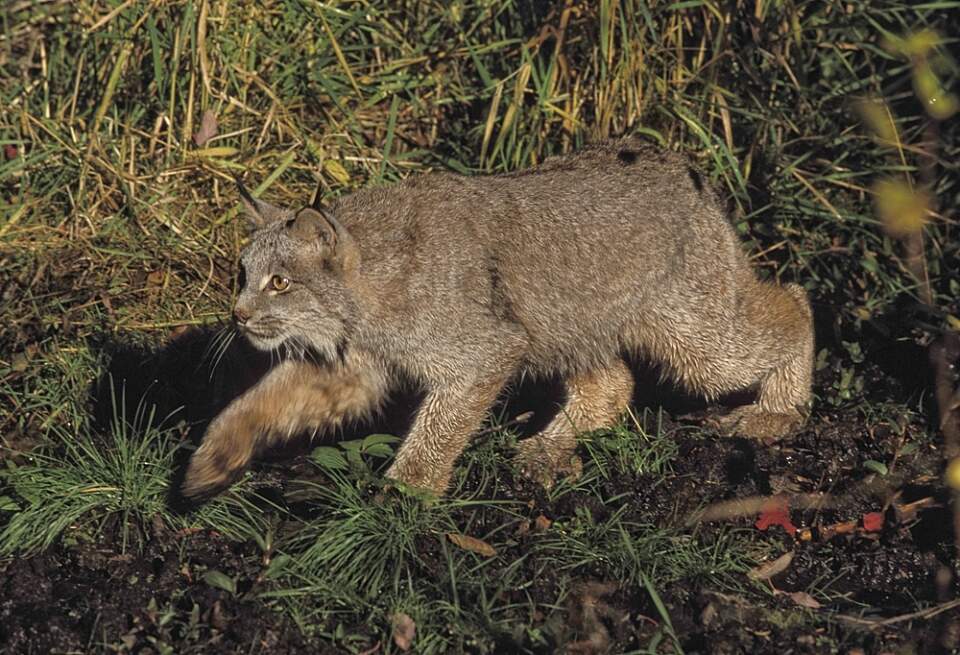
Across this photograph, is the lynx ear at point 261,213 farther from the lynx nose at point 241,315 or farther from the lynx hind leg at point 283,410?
the lynx hind leg at point 283,410

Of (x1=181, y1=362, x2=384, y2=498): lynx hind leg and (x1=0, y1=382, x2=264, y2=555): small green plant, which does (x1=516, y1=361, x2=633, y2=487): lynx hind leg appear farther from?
(x1=0, y1=382, x2=264, y2=555): small green plant

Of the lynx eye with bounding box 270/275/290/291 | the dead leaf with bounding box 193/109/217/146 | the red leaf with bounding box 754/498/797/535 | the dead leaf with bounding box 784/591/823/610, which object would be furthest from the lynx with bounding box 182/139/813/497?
the dead leaf with bounding box 193/109/217/146

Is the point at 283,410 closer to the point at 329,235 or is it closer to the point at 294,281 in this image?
the point at 294,281

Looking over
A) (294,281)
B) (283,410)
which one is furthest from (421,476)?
(294,281)

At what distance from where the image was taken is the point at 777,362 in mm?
6133

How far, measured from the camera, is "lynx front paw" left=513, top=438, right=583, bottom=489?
5328 millimetres

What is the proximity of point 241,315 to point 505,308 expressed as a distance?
1.09 m

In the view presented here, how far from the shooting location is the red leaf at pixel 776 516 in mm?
5145

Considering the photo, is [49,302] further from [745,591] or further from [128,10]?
[745,591]

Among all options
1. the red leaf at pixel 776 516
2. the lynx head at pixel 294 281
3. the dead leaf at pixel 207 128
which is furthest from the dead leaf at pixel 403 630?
the dead leaf at pixel 207 128

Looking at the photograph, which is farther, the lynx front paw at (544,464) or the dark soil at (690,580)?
the lynx front paw at (544,464)

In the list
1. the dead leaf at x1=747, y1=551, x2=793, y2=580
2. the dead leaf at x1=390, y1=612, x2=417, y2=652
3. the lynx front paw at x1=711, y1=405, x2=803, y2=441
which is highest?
the dead leaf at x1=390, y1=612, x2=417, y2=652

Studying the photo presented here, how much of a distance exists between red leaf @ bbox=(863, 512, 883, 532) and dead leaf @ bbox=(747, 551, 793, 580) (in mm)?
481

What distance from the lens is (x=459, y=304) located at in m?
5.27
